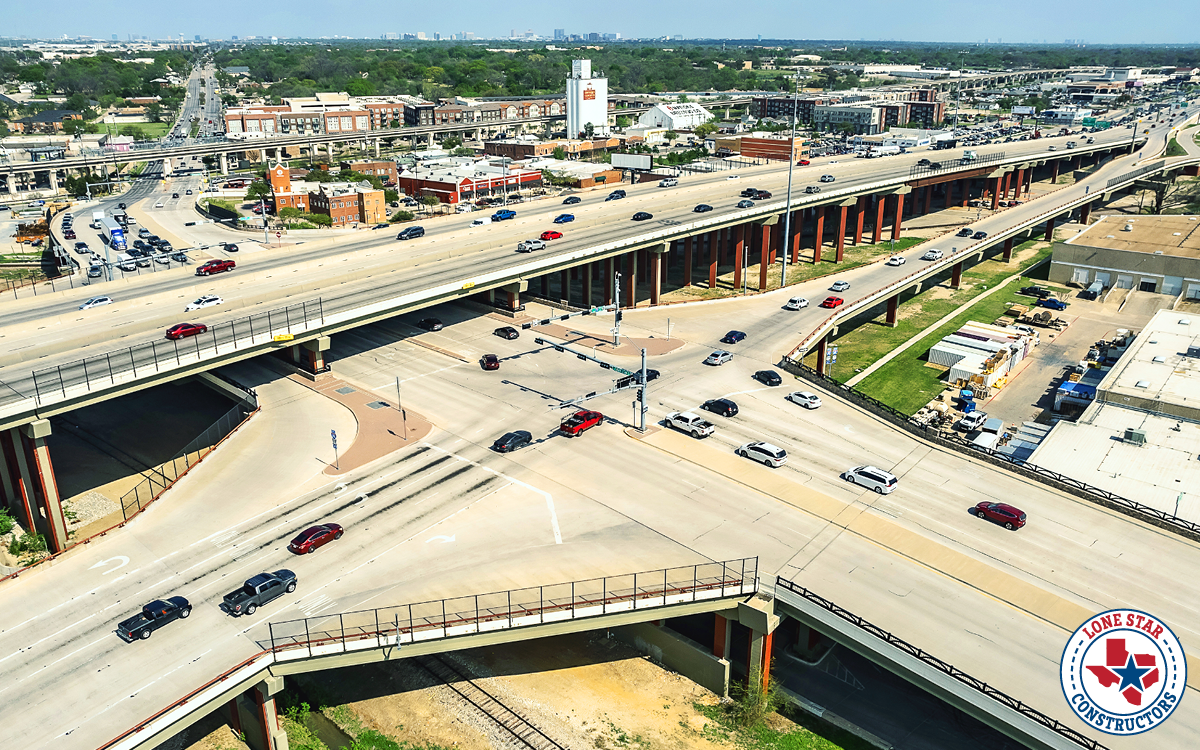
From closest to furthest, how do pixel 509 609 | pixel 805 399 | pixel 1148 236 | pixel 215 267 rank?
pixel 509 609 < pixel 805 399 < pixel 215 267 < pixel 1148 236

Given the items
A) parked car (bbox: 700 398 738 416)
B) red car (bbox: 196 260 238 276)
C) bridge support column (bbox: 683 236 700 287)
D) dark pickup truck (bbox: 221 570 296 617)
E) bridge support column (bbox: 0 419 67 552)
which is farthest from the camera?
bridge support column (bbox: 683 236 700 287)

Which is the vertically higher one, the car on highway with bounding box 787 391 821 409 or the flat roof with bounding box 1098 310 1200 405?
the car on highway with bounding box 787 391 821 409

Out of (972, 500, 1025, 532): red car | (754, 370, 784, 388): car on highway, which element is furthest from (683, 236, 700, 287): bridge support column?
(972, 500, 1025, 532): red car

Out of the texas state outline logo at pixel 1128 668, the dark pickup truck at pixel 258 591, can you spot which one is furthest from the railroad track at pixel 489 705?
the texas state outline logo at pixel 1128 668

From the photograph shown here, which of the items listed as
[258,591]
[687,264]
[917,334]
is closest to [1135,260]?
[917,334]

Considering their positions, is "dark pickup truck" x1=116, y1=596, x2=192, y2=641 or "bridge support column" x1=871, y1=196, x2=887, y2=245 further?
"bridge support column" x1=871, y1=196, x2=887, y2=245

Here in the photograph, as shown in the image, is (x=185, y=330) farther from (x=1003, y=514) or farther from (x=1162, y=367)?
(x=1162, y=367)

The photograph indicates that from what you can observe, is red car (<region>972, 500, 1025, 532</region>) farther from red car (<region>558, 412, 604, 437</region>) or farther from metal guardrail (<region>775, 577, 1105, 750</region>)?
red car (<region>558, 412, 604, 437</region>)
